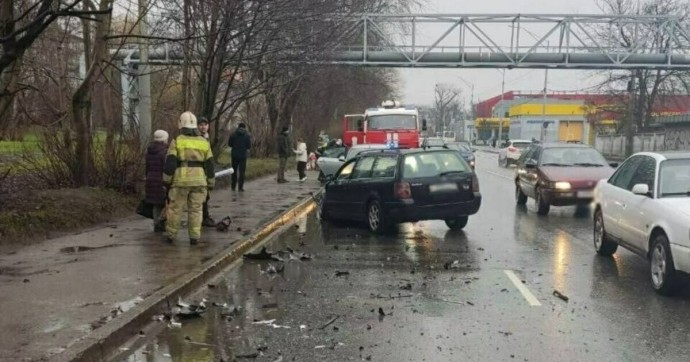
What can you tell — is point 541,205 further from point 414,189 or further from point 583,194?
point 414,189

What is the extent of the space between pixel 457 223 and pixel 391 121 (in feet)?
56.2

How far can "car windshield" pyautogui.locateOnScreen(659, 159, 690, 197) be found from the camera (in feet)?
25.6

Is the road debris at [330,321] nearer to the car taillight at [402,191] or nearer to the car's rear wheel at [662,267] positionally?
the car's rear wheel at [662,267]

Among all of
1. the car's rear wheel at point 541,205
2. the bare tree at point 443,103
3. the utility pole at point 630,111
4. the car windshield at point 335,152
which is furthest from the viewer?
the bare tree at point 443,103

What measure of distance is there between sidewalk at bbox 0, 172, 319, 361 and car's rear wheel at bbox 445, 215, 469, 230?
3592 mm

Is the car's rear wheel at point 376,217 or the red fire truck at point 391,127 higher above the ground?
the red fire truck at point 391,127

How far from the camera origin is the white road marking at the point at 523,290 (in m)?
7.00

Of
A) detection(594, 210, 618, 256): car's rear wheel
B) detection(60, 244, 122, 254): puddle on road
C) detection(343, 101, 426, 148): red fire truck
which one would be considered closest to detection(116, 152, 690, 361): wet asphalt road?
detection(594, 210, 618, 256): car's rear wheel

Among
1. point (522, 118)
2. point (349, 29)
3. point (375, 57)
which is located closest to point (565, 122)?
point (522, 118)

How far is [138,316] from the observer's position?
5.98m

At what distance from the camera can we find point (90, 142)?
1323 cm

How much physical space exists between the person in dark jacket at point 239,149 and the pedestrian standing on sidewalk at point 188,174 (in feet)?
28.2

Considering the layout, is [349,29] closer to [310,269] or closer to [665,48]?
[310,269]

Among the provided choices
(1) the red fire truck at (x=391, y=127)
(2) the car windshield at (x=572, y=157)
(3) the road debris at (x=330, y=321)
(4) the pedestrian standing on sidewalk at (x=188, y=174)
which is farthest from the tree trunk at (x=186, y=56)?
(1) the red fire truck at (x=391, y=127)
